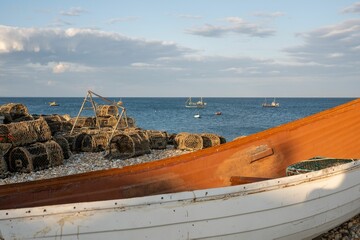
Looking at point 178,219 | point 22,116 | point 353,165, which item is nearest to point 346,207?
point 353,165

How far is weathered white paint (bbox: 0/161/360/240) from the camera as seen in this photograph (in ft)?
12.7

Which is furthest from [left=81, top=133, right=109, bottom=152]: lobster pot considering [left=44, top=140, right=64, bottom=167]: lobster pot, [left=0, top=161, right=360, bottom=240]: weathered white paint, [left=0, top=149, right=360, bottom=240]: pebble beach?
[left=0, top=161, right=360, bottom=240]: weathered white paint

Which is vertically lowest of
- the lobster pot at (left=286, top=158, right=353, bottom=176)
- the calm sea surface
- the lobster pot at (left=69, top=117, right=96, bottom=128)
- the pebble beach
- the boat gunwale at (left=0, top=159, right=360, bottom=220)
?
the calm sea surface

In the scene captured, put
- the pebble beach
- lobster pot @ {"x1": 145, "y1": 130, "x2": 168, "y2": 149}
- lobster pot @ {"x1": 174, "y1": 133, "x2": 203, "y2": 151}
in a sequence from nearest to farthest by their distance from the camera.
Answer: the pebble beach
lobster pot @ {"x1": 145, "y1": 130, "x2": 168, "y2": 149}
lobster pot @ {"x1": 174, "y1": 133, "x2": 203, "y2": 151}

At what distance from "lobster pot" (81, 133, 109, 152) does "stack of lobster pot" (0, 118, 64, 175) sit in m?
2.82

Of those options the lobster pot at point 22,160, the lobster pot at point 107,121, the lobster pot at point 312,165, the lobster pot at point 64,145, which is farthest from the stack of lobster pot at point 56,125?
the lobster pot at point 312,165

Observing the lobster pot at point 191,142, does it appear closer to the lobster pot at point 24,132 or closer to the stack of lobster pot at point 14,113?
the lobster pot at point 24,132

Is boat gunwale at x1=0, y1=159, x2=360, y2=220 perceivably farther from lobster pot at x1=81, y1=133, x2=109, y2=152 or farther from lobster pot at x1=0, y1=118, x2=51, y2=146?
lobster pot at x1=81, y1=133, x2=109, y2=152

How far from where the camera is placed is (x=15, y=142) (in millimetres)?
11656

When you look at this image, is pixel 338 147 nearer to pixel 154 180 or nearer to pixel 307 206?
pixel 307 206

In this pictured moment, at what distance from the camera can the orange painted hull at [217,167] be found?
15.4 feet

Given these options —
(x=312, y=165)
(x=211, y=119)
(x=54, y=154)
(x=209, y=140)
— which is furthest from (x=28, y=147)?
(x=211, y=119)

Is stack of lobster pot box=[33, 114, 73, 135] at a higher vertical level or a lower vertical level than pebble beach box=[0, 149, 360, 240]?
higher

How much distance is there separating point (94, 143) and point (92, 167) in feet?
9.14
